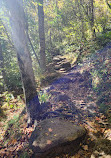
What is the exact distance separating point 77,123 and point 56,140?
911 mm

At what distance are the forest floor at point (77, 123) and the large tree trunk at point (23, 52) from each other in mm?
516

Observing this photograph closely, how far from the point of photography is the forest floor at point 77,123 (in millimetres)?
2525

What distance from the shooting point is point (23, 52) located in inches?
139

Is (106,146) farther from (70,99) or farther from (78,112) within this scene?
(70,99)

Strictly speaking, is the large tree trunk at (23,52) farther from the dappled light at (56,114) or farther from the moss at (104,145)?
the moss at (104,145)

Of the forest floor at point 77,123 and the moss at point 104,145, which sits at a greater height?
the moss at point 104,145

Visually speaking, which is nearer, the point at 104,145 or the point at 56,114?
the point at 104,145

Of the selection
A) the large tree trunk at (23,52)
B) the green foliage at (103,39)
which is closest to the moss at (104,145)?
the large tree trunk at (23,52)

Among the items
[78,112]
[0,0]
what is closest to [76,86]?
[78,112]

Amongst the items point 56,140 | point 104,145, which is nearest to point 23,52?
point 56,140

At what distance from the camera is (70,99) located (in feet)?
15.7

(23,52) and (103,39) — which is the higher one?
(103,39)

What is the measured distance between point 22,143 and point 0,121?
2483 millimetres

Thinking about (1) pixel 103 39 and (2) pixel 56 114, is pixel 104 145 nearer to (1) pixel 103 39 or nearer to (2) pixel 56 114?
(2) pixel 56 114
